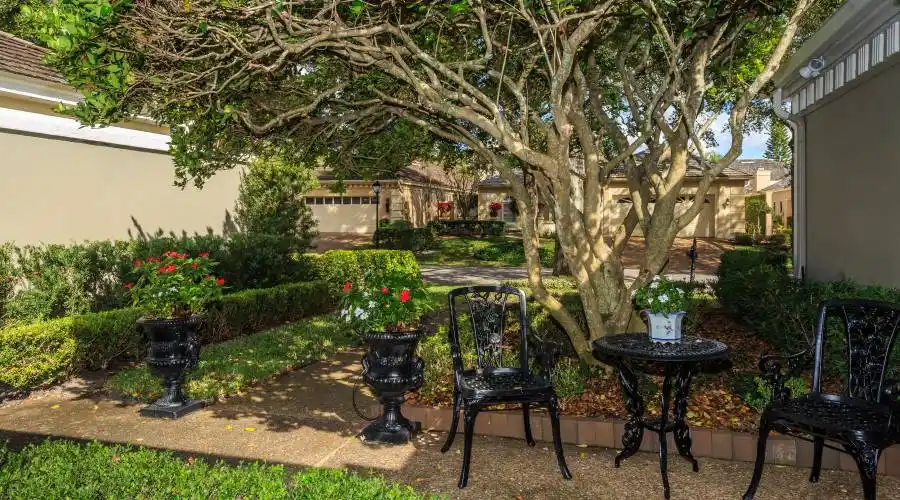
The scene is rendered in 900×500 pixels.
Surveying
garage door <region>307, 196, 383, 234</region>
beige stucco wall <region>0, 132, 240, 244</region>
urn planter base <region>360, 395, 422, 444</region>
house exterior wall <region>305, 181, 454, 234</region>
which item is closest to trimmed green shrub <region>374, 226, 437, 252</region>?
house exterior wall <region>305, 181, 454, 234</region>

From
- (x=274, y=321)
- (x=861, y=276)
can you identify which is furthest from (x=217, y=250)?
(x=861, y=276)

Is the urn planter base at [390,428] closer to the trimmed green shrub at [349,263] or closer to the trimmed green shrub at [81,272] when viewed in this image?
the trimmed green shrub at [81,272]

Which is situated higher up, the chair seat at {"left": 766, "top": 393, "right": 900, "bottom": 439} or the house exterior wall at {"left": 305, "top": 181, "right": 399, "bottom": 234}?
the house exterior wall at {"left": 305, "top": 181, "right": 399, "bottom": 234}

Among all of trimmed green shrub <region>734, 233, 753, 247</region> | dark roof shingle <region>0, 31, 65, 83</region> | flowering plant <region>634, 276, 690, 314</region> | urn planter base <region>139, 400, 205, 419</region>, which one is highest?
dark roof shingle <region>0, 31, 65, 83</region>

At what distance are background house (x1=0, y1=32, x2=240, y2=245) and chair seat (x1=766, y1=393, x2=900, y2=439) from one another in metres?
7.96

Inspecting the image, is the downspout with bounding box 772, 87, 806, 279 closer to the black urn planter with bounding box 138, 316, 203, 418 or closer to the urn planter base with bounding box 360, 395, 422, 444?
the urn planter base with bounding box 360, 395, 422, 444

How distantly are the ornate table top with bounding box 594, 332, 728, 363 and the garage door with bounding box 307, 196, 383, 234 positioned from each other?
1264 inches

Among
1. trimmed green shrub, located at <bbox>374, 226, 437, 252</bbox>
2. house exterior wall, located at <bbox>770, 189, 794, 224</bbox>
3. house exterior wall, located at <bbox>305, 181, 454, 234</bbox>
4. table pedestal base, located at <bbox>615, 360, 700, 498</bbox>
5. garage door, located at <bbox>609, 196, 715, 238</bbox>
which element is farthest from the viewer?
house exterior wall, located at <bbox>770, 189, 794, 224</bbox>

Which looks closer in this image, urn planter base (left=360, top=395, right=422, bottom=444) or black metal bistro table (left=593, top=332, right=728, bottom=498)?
black metal bistro table (left=593, top=332, right=728, bottom=498)

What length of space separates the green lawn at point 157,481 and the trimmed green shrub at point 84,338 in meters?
3.42

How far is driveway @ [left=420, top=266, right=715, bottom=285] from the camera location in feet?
59.7

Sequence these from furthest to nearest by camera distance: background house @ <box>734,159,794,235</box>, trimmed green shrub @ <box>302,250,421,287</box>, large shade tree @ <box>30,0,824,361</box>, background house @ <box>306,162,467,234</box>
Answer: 1. background house @ <box>306,162,467,234</box>
2. background house @ <box>734,159,794,235</box>
3. trimmed green shrub @ <box>302,250,421,287</box>
4. large shade tree @ <box>30,0,824,361</box>

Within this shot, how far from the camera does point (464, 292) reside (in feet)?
16.8

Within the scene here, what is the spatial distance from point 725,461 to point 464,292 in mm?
2272
